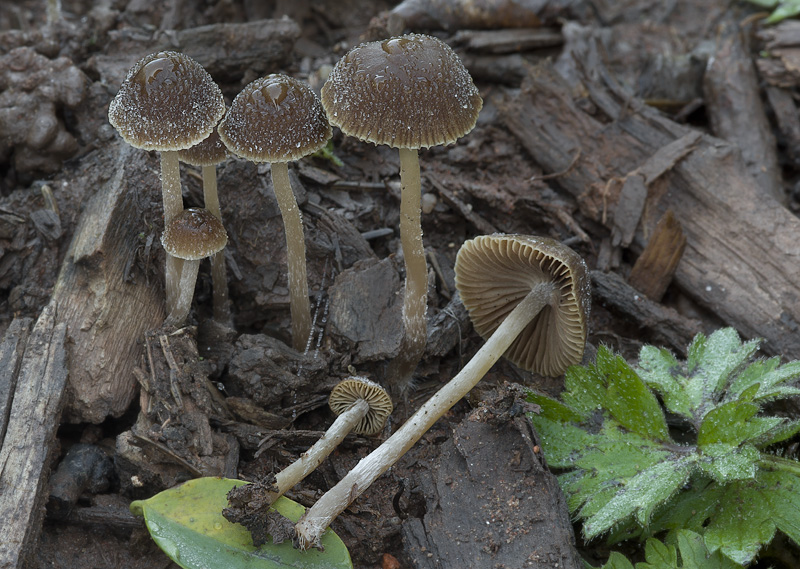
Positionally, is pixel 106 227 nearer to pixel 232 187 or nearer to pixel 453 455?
pixel 232 187

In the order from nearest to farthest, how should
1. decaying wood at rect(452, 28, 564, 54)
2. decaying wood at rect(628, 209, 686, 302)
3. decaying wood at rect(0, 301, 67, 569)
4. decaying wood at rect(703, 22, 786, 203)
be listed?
1. decaying wood at rect(0, 301, 67, 569)
2. decaying wood at rect(628, 209, 686, 302)
3. decaying wood at rect(703, 22, 786, 203)
4. decaying wood at rect(452, 28, 564, 54)

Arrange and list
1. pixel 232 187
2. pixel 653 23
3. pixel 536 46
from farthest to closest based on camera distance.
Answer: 1. pixel 653 23
2. pixel 536 46
3. pixel 232 187

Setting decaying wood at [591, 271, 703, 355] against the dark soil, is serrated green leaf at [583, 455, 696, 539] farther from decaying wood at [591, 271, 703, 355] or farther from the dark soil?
decaying wood at [591, 271, 703, 355]

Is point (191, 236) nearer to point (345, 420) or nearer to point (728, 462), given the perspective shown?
point (345, 420)

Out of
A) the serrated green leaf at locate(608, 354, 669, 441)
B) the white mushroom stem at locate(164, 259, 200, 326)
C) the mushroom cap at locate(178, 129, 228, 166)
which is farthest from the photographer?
the white mushroom stem at locate(164, 259, 200, 326)

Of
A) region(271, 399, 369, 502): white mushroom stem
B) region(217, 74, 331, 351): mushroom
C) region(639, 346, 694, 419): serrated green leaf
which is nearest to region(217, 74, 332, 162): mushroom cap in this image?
region(217, 74, 331, 351): mushroom

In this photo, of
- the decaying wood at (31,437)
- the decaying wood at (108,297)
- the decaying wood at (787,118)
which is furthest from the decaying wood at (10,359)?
the decaying wood at (787,118)

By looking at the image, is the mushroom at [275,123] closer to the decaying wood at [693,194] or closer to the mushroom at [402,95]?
the mushroom at [402,95]

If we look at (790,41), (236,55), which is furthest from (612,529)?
(790,41)
